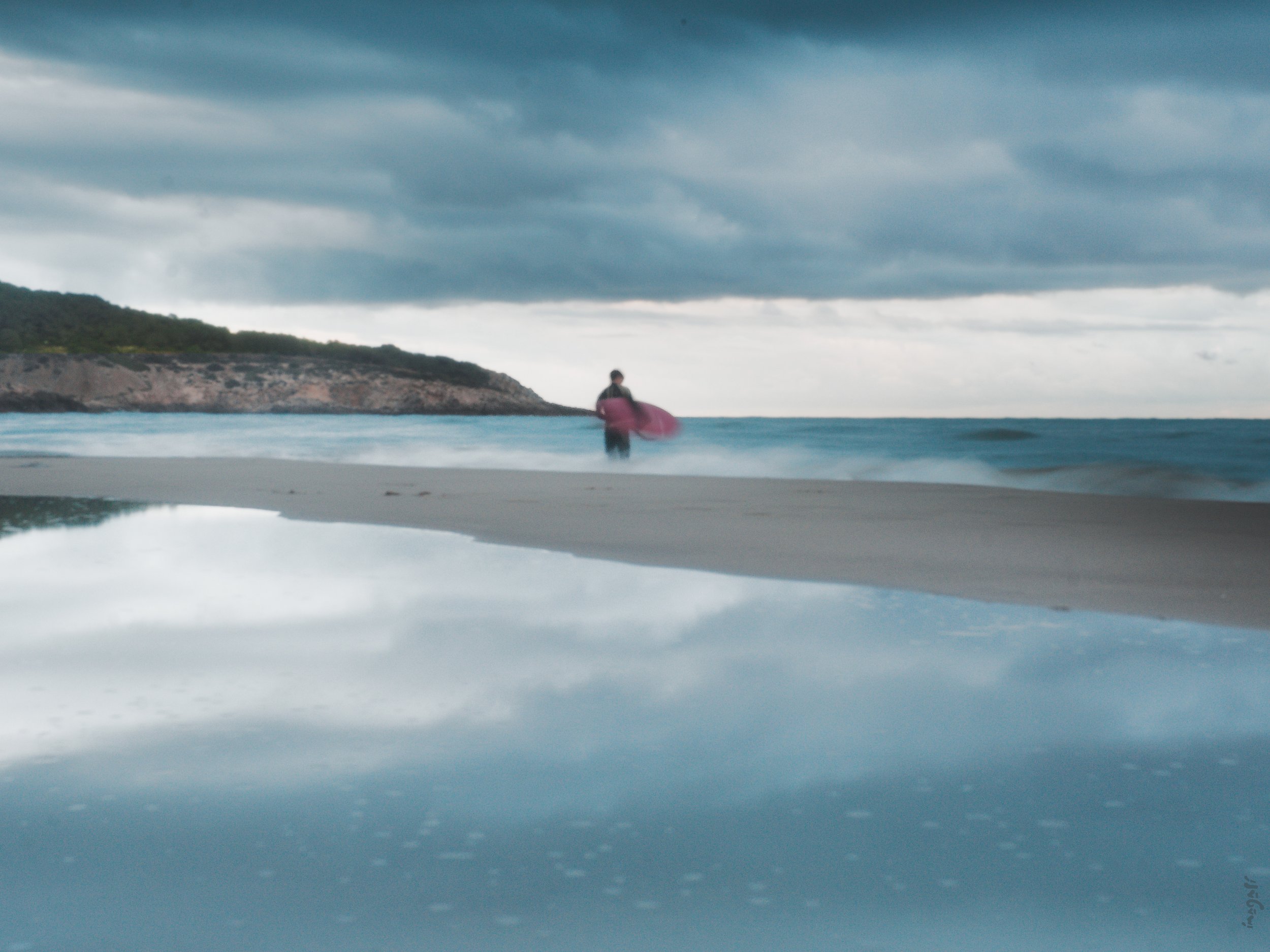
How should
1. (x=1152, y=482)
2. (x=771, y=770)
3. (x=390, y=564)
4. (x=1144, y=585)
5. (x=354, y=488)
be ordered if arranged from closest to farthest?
(x=771, y=770) < (x=1144, y=585) < (x=390, y=564) < (x=354, y=488) < (x=1152, y=482)

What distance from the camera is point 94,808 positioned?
2527 mm

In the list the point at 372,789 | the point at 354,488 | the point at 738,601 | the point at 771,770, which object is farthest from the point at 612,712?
the point at 354,488

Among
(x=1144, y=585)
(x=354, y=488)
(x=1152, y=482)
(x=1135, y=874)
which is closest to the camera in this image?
(x=1135, y=874)

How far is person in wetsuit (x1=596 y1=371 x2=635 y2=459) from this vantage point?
55.7 ft

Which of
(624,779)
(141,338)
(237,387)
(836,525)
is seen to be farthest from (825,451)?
(141,338)

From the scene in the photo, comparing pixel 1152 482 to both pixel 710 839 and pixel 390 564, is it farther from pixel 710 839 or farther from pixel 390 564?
pixel 710 839

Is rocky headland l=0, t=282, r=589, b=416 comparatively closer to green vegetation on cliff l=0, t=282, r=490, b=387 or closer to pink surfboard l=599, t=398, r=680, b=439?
green vegetation on cliff l=0, t=282, r=490, b=387

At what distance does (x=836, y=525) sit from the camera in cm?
893

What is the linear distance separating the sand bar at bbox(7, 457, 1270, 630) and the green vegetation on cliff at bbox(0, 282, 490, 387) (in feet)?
263

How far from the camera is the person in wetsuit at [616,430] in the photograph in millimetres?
16969

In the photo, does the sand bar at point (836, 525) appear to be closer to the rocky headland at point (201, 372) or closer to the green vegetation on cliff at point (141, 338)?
the rocky headland at point (201, 372)

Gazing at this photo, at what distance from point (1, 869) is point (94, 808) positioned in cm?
33

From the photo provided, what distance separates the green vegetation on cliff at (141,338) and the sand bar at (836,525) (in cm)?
8020

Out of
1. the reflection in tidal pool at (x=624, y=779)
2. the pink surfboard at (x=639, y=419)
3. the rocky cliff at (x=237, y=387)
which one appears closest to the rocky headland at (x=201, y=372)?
the rocky cliff at (x=237, y=387)
